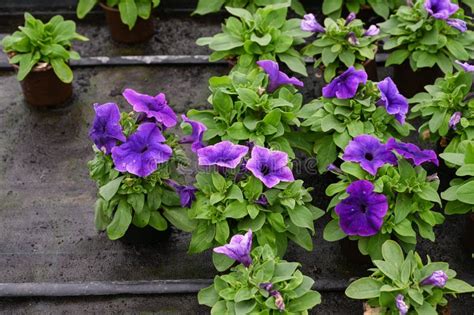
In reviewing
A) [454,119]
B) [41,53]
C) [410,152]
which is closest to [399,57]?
[454,119]

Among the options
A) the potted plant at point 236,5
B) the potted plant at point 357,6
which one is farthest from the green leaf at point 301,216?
the potted plant at point 357,6

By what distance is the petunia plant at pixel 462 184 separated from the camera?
2.95m

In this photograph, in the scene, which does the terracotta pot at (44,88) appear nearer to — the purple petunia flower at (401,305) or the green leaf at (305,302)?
the green leaf at (305,302)

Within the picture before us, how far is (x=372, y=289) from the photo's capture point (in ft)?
9.09

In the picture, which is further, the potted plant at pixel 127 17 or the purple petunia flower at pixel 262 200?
the potted plant at pixel 127 17

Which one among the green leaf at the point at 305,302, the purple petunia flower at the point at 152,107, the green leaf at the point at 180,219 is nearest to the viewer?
the green leaf at the point at 305,302

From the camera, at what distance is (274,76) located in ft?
10.9

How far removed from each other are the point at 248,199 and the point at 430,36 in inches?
56.1

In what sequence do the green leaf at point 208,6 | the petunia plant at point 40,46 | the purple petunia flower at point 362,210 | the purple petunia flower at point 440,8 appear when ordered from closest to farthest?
the purple petunia flower at point 362,210 → the purple petunia flower at point 440,8 → the petunia plant at point 40,46 → the green leaf at point 208,6

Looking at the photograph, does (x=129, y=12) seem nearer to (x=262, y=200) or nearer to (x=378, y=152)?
(x=262, y=200)

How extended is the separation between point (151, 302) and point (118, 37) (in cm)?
211

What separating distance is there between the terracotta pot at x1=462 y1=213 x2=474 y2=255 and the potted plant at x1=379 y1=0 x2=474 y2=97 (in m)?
0.81

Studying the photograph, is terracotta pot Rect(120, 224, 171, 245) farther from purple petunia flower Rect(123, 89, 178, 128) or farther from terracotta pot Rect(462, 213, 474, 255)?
terracotta pot Rect(462, 213, 474, 255)

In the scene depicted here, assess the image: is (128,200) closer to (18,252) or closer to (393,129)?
(18,252)
